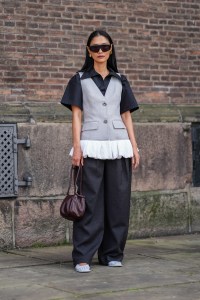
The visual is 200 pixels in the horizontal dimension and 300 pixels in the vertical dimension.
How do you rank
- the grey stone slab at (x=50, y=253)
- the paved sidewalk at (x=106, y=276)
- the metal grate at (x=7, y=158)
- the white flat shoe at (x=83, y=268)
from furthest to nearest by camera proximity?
the metal grate at (x=7, y=158) < the grey stone slab at (x=50, y=253) < the white flat shoe at (x=83, y=268) < the paved sidewalk at (x=106, y=276)

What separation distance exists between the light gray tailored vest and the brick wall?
5.30ft

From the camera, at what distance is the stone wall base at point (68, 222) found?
26.0 ft

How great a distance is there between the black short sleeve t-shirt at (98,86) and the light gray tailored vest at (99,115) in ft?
0.12

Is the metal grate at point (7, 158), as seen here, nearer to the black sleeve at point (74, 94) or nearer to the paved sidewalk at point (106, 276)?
the paved sidewalk at point (106, 276)

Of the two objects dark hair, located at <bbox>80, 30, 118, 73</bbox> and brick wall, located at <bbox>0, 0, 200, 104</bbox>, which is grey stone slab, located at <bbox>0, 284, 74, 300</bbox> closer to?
dark hair, located at <bbox>80, 30, 118, 73</bbox>

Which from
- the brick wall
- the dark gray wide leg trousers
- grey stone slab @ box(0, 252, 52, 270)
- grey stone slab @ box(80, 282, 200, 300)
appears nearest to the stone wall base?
grey stone slab @ box(0, 252, 52, 270)

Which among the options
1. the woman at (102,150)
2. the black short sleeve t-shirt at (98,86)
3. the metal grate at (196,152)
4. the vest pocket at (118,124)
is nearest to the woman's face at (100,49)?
the woman at (102,150)

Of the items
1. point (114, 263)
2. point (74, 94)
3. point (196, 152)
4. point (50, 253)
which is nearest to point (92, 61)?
point (74, 94)

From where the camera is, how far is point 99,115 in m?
6.53

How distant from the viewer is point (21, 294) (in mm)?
5609

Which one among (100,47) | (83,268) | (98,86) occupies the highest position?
(100,47)

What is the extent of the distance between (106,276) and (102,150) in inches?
38.5

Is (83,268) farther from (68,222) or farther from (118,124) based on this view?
(68,222)

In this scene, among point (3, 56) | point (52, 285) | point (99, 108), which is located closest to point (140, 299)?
point (52, 285)
